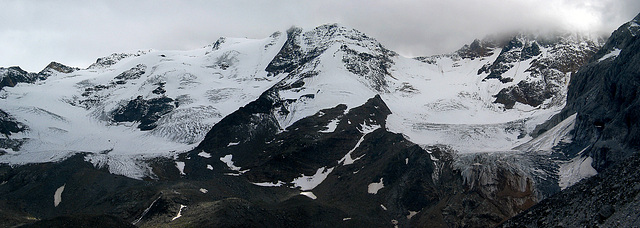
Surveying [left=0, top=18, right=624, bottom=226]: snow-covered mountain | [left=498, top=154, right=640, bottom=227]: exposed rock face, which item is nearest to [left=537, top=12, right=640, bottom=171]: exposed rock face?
[left=0, top=18, right=624, bottom=226]: snow-covered mountain

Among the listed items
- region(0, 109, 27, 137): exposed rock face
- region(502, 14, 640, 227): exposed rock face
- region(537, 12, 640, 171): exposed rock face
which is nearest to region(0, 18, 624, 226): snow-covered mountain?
region(0, 109, 27, 137): exposed rock face

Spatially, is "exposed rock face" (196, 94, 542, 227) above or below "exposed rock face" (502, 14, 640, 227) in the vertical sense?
below

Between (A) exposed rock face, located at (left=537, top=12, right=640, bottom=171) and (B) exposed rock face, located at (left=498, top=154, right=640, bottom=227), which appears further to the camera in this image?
(A) exposed rock face, located at (left=537, top=12, right=640, bottom=171)

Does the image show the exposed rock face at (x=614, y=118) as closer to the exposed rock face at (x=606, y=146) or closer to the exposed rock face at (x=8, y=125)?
the exposed rock face at (x=606, y=146)

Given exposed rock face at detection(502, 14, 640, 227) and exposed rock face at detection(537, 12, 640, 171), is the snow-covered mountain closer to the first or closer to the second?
exposed rock face at detection(537, 12, 640, 171)

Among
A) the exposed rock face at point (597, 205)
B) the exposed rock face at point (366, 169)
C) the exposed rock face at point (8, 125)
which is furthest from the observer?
the exposed rock face at point (8, 125)

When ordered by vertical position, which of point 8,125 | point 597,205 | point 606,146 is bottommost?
point 8,125

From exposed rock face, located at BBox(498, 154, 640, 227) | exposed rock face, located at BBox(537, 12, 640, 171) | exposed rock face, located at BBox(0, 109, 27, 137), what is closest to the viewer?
exposed rock face, located at BBox(498, 154, 640, 227)

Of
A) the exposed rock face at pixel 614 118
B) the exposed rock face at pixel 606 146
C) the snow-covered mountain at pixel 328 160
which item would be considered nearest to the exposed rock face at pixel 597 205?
the exposed rock face at pixel 606 146

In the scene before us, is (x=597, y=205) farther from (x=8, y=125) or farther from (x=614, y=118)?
(x=8, y=125)

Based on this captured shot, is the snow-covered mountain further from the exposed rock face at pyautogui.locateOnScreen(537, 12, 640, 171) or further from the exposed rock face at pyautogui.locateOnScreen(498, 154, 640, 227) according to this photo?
the exposed rock face at pyautogui.locateOnScreen(498, 154, 640, 227)

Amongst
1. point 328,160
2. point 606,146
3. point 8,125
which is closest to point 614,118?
point 606,146

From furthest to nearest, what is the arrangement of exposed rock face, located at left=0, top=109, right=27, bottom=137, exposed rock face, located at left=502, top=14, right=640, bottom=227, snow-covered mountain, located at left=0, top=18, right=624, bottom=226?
exposed rock face, located at left=0, top=109, right=27, bottom=137, snow-covered mountain, located at left=0, top=18, right=624, bottom=226, exposed rock face, located at left=502, top=14, right=640, bottom=227
